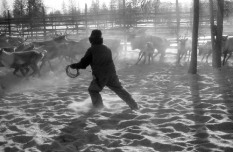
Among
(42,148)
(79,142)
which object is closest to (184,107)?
(79,142)

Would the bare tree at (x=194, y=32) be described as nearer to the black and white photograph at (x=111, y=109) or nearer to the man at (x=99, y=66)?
the black and white photograph at (x=111, y=109)

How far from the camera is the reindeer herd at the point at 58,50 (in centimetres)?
899

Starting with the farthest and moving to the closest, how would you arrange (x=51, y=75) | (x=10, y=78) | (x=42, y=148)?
(x=51, y=75) → (x=10, y=78) → (x=42, y=148)

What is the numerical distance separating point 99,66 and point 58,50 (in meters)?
6.02

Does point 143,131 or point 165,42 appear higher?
point 165,42

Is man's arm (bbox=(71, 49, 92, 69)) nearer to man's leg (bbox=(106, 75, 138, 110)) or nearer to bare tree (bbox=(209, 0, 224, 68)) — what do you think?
man's leg (bbox=(106, 75, 138, 110))

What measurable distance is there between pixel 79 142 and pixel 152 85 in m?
4.08

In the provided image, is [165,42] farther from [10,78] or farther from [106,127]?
[106,127]

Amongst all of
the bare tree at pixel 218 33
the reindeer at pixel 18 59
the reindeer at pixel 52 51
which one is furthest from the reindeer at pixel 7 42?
the bare tree at pixel 218 33

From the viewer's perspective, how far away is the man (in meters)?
5.29

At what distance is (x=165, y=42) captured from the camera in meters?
13.5

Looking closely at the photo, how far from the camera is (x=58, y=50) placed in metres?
11.0

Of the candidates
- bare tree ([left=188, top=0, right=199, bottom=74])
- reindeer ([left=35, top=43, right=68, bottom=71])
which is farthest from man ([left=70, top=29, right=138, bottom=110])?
reindeer ([left=35, top=43, right=68, bottom=71])

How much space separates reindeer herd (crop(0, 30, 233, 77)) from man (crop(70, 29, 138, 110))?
169 inches
